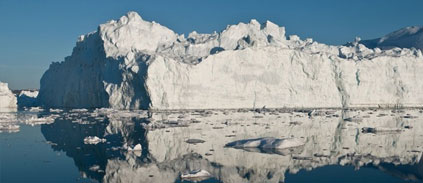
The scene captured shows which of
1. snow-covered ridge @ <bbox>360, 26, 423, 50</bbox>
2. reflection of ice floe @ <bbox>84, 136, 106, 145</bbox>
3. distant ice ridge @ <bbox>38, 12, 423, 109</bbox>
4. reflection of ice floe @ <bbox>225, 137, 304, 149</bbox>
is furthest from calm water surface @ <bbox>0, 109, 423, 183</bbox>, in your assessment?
snow-covered ridge @ <bbox>360, 26, 423, 50</bbox>

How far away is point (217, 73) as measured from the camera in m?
28.5

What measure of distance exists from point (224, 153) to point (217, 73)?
1829 centimetres

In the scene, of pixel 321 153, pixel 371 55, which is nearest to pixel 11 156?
pixel 321 153

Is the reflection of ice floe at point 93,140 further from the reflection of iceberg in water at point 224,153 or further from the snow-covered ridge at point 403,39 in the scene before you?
the snow-covered ridge at point 403,39

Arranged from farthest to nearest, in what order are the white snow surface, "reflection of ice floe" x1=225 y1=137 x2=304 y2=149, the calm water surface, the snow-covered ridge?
the snow-covered ridge, the white snow surface, "reflection of ice floe" x1=225 y1=137 x2=304 y2=149, the calm water surface

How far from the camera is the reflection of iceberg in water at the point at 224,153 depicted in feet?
27.8

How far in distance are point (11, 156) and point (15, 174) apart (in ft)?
7.05

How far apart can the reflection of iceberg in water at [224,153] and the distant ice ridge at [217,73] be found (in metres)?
10.4

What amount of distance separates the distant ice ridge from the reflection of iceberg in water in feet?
34.2

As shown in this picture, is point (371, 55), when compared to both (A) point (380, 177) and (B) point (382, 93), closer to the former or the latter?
Answer: (B) point (382, 93)

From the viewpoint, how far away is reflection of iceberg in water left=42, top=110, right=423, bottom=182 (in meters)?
8.48

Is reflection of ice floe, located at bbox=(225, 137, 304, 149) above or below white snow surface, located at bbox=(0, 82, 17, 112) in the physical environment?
below

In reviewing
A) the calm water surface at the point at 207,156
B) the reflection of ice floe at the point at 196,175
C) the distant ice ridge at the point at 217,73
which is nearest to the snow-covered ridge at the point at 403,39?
the distant ice ridge at the point at 217,73

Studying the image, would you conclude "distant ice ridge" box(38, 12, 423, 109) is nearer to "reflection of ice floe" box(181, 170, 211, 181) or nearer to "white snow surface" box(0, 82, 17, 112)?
"white snow surface" box(0, 82, 17, 112)
